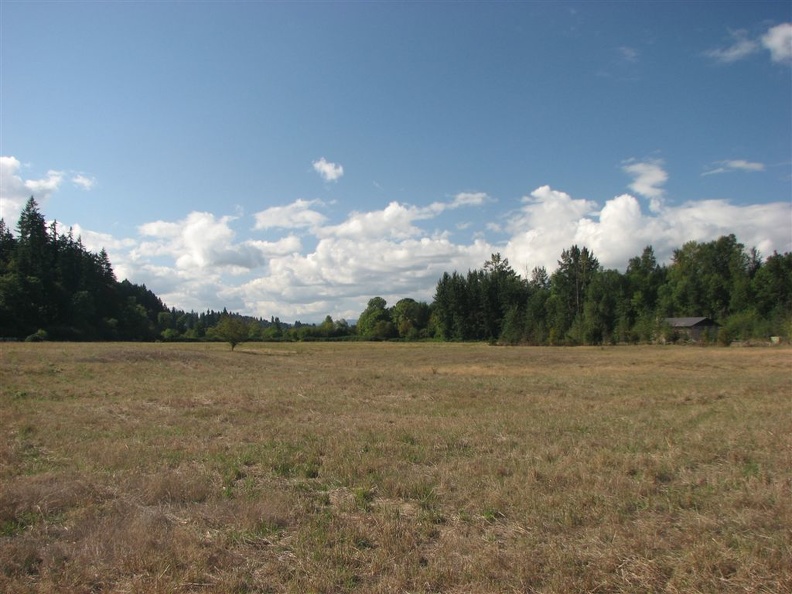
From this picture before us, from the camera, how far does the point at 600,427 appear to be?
13883 mm

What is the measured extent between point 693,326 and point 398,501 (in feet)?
350

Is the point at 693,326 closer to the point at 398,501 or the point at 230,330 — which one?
the point at 230,330

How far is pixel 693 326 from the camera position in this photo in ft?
323

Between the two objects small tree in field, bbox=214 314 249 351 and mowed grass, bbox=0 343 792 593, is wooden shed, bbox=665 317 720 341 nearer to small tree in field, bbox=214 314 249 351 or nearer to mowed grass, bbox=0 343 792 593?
small tree in field, bbox=214 314 249 351

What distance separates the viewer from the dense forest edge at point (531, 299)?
293 feet

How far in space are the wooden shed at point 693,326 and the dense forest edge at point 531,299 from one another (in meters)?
1.20

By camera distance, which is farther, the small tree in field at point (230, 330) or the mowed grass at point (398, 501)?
the small tree in field at point (230, 330)

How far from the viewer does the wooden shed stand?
93438 millimetres

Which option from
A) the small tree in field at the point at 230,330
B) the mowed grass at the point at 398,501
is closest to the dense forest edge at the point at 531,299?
the small tree in field at the point at 230,330

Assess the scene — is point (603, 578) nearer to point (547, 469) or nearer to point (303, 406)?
point (547, 469)

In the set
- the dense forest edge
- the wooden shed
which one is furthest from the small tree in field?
the wooden shed

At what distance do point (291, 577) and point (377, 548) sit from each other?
1113 millimetres

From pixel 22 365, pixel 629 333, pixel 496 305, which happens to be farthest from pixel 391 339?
pixel 22 365

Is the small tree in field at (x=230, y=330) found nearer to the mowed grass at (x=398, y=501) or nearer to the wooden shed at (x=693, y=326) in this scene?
the mowed grass at (x=398, y=501)
